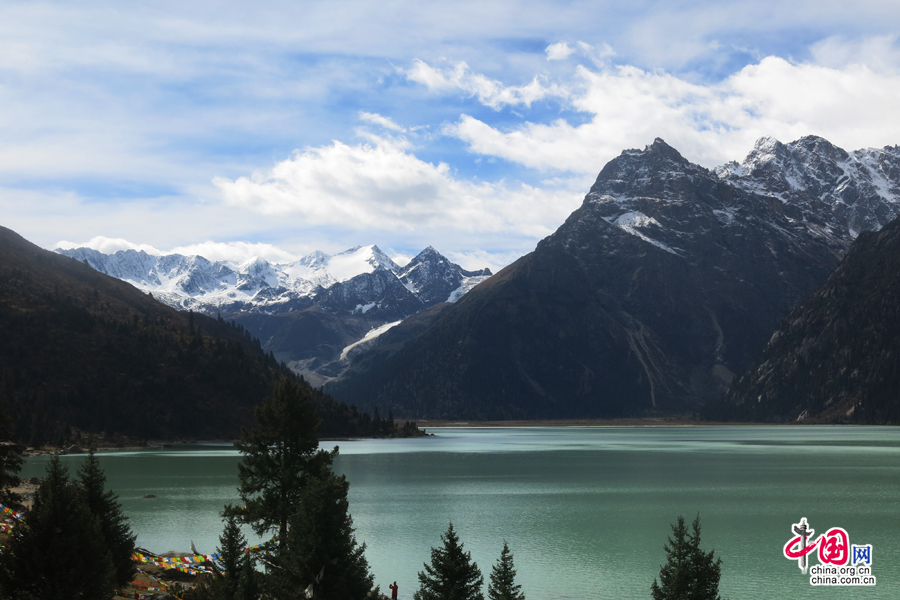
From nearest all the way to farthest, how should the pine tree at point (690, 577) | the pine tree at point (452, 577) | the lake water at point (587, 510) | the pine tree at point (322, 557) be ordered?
the pine tree at point (690, 577) → the pine tree at point (452, 577) → the pine tree at point (322, 557) → the lake water at point (587, 510)

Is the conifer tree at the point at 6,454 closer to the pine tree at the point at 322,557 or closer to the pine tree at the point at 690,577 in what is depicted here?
the pine tree at the point at 322,557

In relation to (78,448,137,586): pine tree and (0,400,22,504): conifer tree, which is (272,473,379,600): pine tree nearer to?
(78,448,137,586): pine tree

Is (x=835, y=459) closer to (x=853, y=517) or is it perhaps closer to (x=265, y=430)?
(x=853, y=517)

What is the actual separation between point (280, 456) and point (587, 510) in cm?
4641

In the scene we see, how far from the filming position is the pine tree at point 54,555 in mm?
28734

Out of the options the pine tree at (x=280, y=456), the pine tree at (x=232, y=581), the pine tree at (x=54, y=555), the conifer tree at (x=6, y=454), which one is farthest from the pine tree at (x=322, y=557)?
the conifer tree at (x=6, y=454)

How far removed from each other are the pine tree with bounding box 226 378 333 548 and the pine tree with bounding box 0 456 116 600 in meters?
17.6

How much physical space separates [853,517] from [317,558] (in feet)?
199

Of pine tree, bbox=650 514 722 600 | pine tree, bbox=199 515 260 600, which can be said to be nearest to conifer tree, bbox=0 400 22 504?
pine tree, bbox=199 515 260 600

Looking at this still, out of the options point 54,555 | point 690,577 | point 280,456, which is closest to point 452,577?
point 690,577

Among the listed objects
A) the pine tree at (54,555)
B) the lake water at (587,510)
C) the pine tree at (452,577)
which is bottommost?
the lake water at (587,510)

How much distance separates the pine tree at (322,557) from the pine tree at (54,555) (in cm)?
671

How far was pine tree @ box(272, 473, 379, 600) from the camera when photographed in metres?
33.3

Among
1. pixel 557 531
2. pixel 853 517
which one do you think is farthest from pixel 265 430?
pixel 853 517
